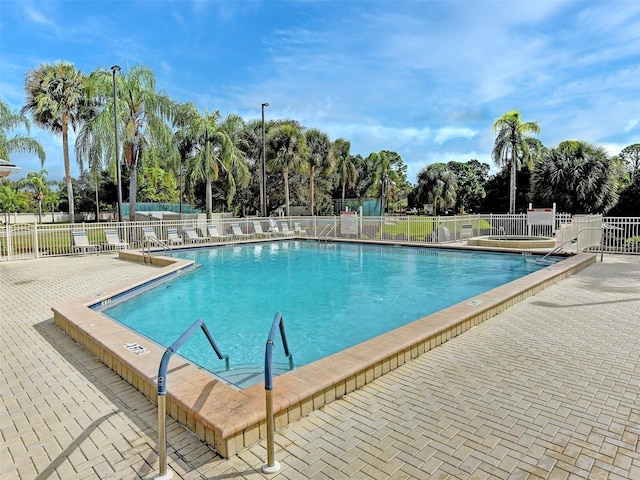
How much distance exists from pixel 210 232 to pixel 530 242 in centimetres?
1364

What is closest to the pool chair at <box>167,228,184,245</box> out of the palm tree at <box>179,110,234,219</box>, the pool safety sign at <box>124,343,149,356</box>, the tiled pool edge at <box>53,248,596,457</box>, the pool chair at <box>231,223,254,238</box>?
the pool chair at <box>231,223,254,238</box>

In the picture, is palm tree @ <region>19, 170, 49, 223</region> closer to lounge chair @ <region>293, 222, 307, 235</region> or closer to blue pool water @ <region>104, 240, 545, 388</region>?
lounge chair @ <region>293, 222, 307, 235</region>

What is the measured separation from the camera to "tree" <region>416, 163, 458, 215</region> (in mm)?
37656

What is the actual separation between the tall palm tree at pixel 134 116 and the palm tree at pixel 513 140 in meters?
21.1

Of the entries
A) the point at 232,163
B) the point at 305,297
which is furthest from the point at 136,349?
the point at 232,163

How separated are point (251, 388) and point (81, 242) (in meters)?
13.5

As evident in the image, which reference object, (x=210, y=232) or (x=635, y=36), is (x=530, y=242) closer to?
(x=635, y=36)

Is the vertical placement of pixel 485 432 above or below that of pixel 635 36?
below

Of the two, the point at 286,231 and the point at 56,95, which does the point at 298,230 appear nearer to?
the point at 286,231

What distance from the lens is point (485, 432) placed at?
2.67 metres

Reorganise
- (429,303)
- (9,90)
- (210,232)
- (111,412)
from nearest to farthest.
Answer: (111,412) < (429,303) < (210,232) < (9,90)

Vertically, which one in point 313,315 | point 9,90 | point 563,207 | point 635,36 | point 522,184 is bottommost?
point 313,315

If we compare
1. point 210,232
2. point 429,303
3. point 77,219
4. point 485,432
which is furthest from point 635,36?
point 77,219

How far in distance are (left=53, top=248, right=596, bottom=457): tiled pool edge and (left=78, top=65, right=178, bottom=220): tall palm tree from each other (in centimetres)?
1630
